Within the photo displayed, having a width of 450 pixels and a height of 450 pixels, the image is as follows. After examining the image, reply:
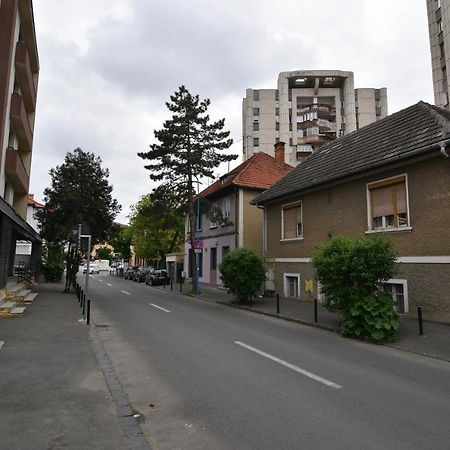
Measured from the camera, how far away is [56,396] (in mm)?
5367

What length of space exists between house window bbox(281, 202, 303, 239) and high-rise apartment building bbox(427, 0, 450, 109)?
1035 inches

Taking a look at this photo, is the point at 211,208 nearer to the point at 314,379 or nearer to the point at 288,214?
the point at 288,214

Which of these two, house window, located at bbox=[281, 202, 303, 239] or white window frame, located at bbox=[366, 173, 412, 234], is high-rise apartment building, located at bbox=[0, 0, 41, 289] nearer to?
house window, located at bbox=[281, 202, 303, 239]

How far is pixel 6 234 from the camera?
18.0 metres

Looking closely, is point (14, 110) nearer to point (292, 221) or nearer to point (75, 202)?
point (75, 202)

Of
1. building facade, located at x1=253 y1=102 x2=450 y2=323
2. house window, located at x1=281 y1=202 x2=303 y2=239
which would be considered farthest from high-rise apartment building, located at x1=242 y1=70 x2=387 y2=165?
building facade, located at x1=253 y1=102 x2=450 y2=323

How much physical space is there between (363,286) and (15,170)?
1764 cm

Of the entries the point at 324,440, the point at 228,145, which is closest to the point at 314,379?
the point at 324,440

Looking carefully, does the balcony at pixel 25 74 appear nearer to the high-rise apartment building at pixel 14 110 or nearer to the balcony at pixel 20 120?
the high-rise apartment building at pixel 14 110

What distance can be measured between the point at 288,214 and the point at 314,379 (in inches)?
533

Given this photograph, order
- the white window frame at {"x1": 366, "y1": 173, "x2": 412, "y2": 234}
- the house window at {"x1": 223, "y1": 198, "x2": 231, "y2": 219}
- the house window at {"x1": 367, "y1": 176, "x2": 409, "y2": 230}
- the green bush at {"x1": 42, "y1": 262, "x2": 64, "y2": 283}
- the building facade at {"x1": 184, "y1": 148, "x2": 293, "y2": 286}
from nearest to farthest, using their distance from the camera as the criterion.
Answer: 1. the white window frame at {"x1": 366, "y1": 173, "x2": 412, "y2": 234}
2. the house window at {"x1": 367, "y1": 176, "x2": 409, "y2": 230}
3. the building facade at {"x1": 184, "y1": 148, "x2": 293, "y2": 286}
4. the house window at {"x1": 223, "y1": 198, "x2": 231, "y2": 219}
5. the green bush at {"x1": 42, "y1": 262, "x2": 64, "y2": 283}

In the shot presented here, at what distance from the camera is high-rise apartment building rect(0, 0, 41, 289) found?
1781cm

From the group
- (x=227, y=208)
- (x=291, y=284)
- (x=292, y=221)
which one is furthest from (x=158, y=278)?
(x=292, y=221)

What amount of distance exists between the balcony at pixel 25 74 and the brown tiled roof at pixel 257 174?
13.0 m
